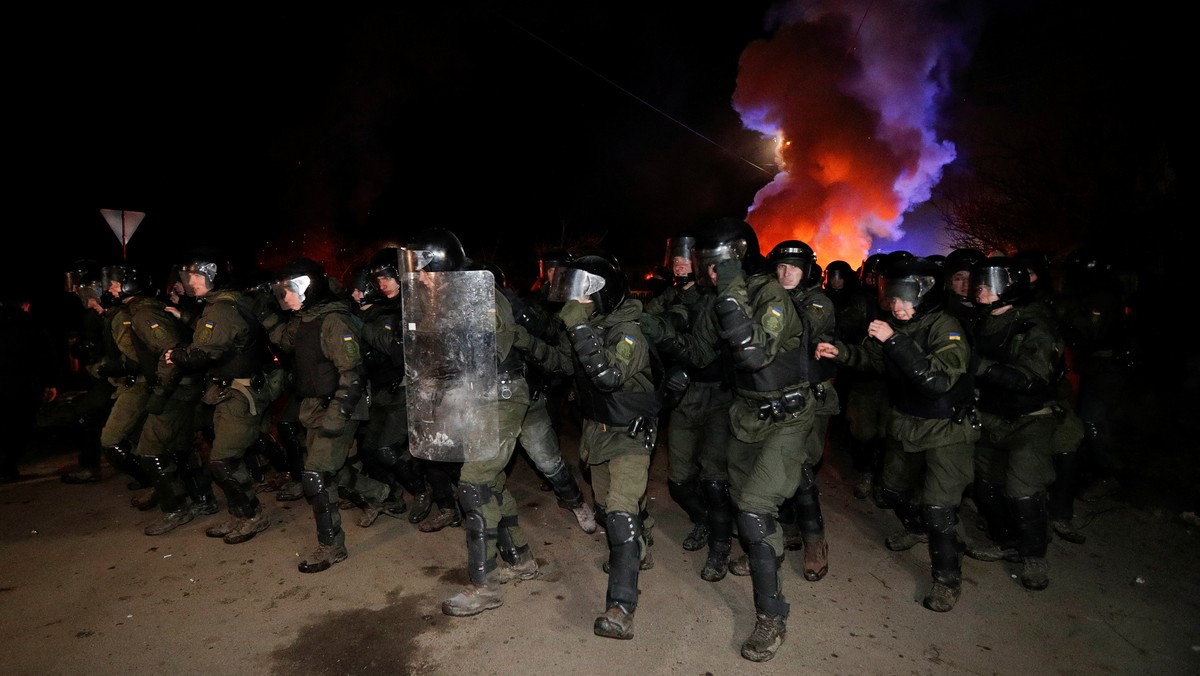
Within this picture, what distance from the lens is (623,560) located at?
→ 3871 mm

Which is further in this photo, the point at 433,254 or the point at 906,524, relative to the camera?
the point at 906,524

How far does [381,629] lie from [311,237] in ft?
85.1

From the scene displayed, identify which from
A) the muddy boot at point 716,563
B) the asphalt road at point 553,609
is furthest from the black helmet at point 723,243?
the asphalt road at point 553,609

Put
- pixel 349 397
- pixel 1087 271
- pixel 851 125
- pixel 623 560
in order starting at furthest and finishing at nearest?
pixel 851 125
pixel 1087 271
pixel 349 397
pixel 623 560

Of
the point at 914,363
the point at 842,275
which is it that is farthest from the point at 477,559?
the point at 842,275

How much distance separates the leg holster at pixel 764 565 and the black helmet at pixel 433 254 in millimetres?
2497

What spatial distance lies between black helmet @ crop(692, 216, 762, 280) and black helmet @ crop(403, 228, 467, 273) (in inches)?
62.8

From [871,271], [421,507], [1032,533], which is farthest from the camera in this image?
[871,271]

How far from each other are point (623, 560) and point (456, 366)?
1.62m

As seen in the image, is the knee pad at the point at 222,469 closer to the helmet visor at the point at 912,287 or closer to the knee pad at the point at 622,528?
the knee pad at the point at 622,528

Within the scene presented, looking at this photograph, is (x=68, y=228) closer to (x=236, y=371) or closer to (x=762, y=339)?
(x=236, y=371)

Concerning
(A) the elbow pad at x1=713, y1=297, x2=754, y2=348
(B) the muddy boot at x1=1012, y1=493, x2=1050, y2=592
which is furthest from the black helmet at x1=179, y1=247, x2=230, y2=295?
(B) the muddy boot at x1=1012, y1=493, x2=1050, y2=592

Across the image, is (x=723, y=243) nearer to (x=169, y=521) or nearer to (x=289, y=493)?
(x=289, y=493)

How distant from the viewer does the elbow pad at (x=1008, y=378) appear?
14.4ft
